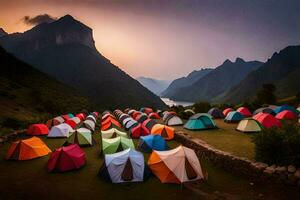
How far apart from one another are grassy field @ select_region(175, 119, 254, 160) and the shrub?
150cm

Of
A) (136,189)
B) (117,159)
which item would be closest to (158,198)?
(136,189)

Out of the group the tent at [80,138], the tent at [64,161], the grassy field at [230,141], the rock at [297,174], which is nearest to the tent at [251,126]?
the grassy field at [230,141]

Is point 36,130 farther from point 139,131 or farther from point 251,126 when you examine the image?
point 251,126

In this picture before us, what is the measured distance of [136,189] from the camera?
37.4 ft

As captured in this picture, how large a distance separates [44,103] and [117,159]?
4501 cm

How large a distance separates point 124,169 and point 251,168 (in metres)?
6.50

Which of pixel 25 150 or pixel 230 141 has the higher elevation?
pixel 230 141

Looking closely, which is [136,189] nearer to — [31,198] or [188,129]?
[31,198]

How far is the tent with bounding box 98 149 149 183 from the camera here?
40.1ft

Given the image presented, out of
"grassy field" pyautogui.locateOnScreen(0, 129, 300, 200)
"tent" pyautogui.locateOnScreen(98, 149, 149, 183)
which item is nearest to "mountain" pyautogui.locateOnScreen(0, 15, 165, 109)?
"grassy field" pyautogui.locateOnScreen(0, 129, 300, 200)

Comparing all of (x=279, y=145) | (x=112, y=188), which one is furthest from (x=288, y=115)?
(x=112, y=188)

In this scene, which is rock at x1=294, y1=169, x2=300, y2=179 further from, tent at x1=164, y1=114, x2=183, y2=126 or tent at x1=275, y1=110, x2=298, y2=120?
tent at x1=164, y1=114, x2=183, y2=126

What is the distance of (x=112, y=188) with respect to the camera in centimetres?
1154

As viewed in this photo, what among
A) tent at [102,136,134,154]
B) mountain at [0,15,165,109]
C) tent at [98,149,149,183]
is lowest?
tent at [98,149,149,183]
